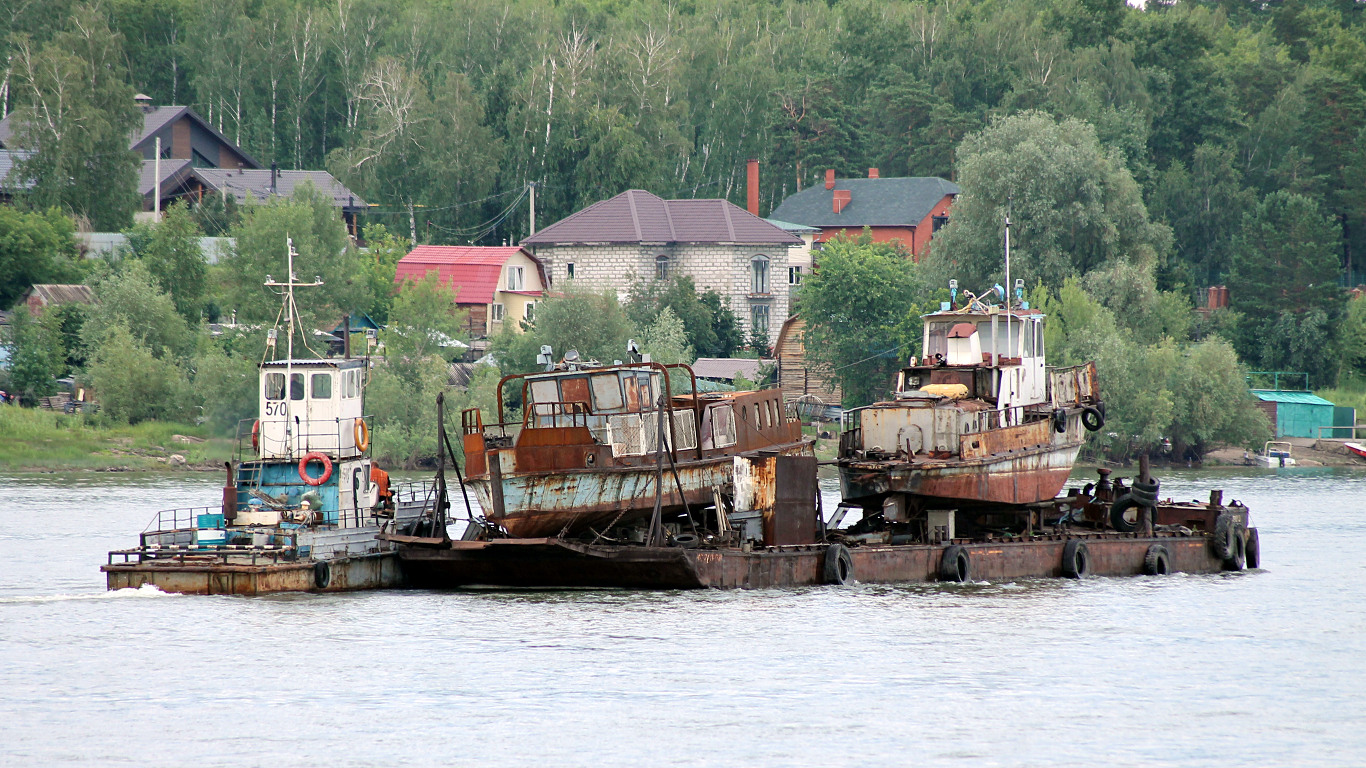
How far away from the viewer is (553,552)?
33000mm

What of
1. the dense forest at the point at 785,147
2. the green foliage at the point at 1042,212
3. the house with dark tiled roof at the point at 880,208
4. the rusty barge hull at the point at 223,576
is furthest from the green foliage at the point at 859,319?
the rusty barge hull at the point at 223,576

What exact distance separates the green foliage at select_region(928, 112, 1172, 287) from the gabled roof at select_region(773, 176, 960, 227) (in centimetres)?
1779

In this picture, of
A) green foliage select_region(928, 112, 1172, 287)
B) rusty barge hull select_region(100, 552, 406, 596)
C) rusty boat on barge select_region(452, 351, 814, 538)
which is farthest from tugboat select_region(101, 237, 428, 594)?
green foliage select_region(928, 112, 1172, 287)

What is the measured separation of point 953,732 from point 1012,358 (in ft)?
54.2

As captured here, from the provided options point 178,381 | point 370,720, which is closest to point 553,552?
point 370,720

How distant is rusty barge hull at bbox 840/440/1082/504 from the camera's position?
36.7 meters

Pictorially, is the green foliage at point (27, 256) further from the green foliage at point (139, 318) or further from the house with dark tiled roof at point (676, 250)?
the house with dark tiled roof at point (676, 250)

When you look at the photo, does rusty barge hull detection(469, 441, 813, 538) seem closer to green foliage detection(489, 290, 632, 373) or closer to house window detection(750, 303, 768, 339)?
green foliage detection(489, 290, 632, 373)

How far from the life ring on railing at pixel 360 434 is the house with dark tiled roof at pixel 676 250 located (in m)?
54.0

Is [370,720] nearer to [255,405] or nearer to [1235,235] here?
[255,405]

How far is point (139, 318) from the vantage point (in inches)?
2940

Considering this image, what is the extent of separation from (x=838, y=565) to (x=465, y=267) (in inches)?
2265

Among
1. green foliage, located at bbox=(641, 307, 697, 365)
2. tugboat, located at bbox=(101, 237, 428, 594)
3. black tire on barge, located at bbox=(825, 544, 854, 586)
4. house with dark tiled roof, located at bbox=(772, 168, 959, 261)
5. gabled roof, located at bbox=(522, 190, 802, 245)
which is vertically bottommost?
black tire on barge, located at bbox=(825, 544, 854, 586)

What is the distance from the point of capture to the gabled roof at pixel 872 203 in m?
99.9
